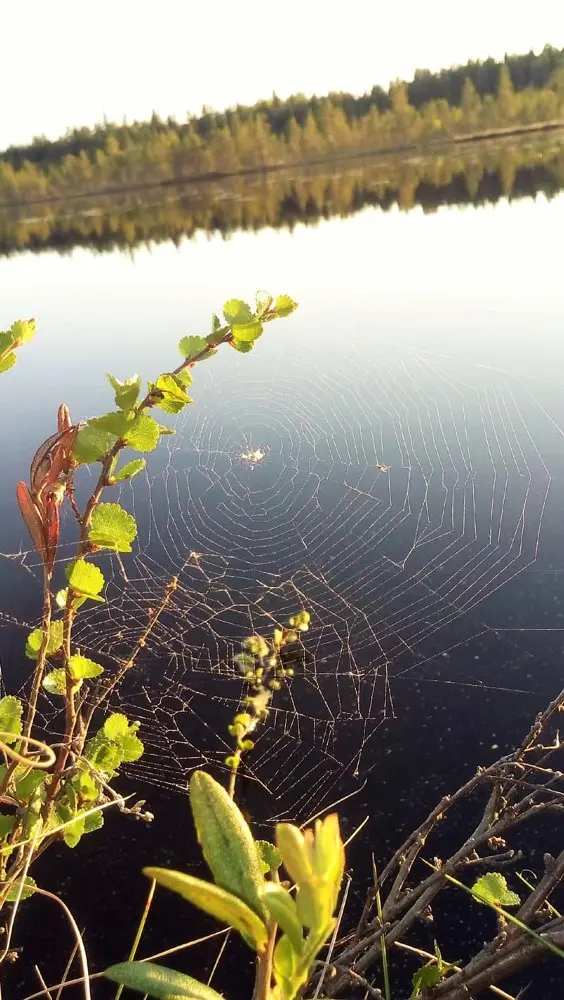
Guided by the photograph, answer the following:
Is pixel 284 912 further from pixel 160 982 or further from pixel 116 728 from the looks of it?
pixel 116 728

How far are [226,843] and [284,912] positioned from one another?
0.08 metres

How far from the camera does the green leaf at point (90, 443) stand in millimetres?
667

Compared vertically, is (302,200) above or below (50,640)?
above

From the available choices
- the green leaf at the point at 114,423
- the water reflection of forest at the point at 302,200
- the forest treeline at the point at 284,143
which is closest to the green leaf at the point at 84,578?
the green leaf at the point at 114,423

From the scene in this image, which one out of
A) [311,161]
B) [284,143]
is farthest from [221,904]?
[284,143]

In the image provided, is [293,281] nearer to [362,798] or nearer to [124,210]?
[362,798]

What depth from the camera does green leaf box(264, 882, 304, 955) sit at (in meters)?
0.28

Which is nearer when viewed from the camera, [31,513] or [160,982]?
[160,982]

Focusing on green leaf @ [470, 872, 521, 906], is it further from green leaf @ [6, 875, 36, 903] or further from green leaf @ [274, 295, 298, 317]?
green leaf @ [274, 295, 298, 317]

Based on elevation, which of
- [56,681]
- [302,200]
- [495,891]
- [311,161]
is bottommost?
[495,891]

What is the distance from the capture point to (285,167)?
27.3 m

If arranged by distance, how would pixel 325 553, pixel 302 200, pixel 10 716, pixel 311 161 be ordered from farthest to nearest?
pixel 311 161 < pixel 302 200 < pixel 325 553 < pixel 10 716

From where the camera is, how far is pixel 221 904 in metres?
0.31

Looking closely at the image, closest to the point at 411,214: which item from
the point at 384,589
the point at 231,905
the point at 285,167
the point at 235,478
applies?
the point at 235,478
